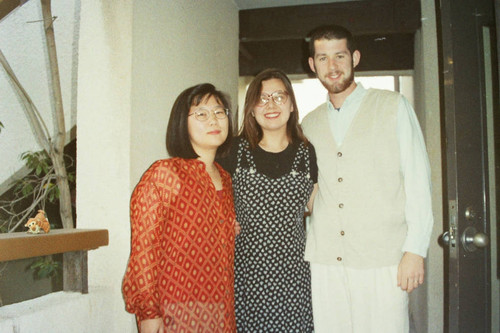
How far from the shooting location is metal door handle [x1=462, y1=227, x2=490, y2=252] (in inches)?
50.3

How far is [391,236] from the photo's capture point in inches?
63.6

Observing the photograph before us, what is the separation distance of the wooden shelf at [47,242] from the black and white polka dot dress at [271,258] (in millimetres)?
563

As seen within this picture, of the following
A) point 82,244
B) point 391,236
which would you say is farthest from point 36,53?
point 391,236

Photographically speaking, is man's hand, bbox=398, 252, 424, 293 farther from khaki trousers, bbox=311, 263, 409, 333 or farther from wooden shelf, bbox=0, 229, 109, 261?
wooden shelf, bbox=0, 229, 109, 261

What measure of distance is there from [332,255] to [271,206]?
1.04 feet

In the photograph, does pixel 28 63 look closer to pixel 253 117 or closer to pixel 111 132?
pixel 111 132

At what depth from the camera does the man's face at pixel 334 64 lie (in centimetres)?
175

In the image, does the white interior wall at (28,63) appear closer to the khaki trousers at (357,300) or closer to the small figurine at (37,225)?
the small figurine at (37,225)

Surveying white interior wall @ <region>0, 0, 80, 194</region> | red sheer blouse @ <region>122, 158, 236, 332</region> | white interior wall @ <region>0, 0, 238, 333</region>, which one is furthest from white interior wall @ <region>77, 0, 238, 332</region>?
white interior wall @ <region>0, 0, 80, 194</region>

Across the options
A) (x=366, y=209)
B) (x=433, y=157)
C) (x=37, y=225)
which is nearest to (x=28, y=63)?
(x=37, y=225)

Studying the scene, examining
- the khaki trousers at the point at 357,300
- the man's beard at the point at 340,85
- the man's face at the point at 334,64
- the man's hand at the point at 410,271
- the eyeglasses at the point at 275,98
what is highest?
the man's face at the point at 334,64

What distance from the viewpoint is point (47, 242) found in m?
1.38

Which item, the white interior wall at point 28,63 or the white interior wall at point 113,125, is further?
the white interior wall at point 28,63

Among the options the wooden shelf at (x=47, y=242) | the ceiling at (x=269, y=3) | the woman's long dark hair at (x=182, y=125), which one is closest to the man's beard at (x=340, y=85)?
the woman's long dark hair at (x=182, y=125)
